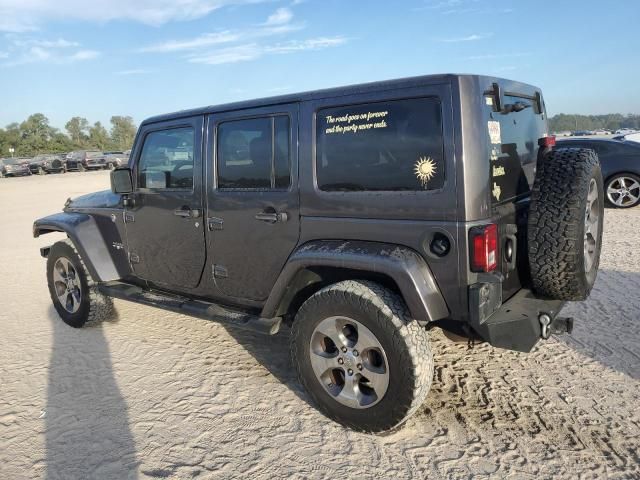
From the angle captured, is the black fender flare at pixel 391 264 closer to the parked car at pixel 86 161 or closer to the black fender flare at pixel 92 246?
the black fender flare at pixel 92 246

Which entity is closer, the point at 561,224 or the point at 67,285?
the point at 561,224

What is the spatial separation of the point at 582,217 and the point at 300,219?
5.36 feet

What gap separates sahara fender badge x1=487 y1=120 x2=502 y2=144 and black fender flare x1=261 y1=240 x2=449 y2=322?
779 millimetres

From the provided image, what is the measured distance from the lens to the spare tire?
2711 mm

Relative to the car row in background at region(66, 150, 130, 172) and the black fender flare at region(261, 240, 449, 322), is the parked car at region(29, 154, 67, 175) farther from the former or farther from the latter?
the black fender flare at region(261, 240, 449, 322)

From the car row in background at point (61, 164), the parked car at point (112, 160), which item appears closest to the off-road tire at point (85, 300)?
the car row in background at point (61, 164)

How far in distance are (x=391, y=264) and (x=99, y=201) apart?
3.20 meters

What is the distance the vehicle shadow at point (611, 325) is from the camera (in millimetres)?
3641

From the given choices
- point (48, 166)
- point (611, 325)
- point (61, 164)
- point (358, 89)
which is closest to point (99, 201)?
point (358, 89)

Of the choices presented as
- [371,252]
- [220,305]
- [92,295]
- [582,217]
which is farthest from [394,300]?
[92,295]

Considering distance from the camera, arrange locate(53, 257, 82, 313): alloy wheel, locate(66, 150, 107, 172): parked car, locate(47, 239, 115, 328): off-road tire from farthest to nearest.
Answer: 1. locate(66, 150, 107, 172): parked car
2. locate(53, 257, 82, 313): alloy wheel
3. locate(47, 239, 115, 328): off-road tire

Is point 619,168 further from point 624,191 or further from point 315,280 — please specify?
point 315,280

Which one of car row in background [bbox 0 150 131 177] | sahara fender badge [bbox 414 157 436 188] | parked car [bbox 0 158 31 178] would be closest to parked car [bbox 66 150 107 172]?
car row in background [bbox 0 150 131 177]

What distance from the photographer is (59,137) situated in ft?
261
